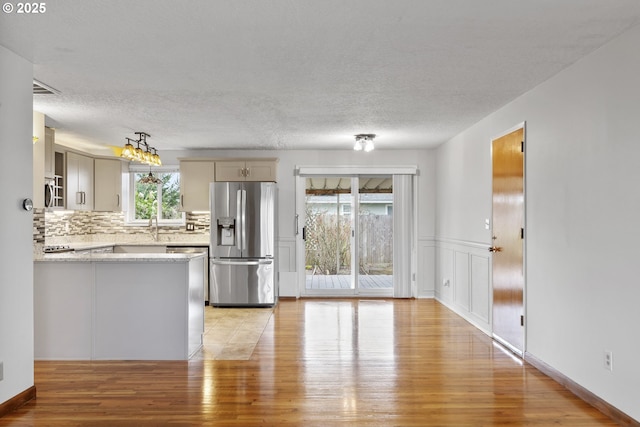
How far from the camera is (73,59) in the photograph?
120 inches

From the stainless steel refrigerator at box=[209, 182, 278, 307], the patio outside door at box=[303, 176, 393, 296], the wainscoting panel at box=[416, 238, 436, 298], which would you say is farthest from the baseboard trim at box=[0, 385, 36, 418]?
the wainscoting panel at box=[416, 238, 436, 298]

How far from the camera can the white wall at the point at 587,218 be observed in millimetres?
2660

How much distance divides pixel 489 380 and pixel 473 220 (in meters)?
2.17

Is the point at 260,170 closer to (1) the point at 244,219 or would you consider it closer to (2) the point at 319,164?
(1) the point at 244,219

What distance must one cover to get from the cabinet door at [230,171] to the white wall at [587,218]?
3.72 meters

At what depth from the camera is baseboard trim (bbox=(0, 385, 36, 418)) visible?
2.87 metres

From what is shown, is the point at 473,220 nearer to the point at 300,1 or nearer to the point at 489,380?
the point at 489,380

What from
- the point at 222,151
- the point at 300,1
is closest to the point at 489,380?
the point at 300,1

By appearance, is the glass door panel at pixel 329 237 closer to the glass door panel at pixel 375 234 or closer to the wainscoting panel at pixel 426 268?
the glass door panel at pixel 375 234

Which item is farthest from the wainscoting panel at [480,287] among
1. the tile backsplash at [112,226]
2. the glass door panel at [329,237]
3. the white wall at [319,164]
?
the tile backsplash at [112,226]

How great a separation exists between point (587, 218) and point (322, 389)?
7.01ft

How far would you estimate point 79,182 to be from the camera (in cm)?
643

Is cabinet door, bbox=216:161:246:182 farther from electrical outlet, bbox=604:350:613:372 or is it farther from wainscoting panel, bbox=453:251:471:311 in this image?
electrical outlet, bbox=604:350:613:372

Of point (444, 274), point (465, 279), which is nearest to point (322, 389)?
point (465, 279)
